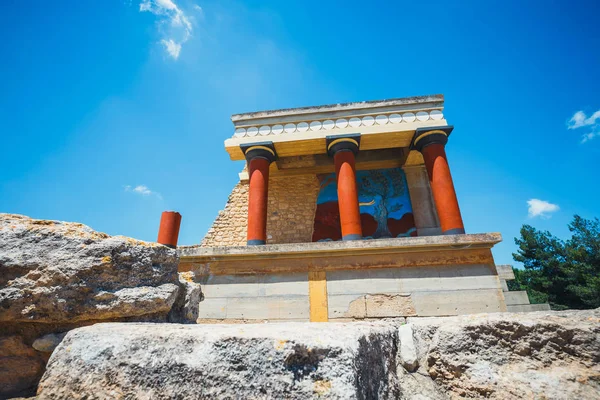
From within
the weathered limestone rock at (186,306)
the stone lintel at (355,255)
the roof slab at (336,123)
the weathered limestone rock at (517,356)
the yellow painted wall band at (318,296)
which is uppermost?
the roof slab at (336,123)

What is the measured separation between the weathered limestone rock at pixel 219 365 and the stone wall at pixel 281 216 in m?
9.24

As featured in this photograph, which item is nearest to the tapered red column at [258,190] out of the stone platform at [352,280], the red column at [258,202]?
the red column at [258,202]

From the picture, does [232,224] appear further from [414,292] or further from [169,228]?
[414,292]

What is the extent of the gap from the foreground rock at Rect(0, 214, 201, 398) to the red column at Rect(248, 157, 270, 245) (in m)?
5.91

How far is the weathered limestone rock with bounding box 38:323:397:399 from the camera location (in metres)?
0.84

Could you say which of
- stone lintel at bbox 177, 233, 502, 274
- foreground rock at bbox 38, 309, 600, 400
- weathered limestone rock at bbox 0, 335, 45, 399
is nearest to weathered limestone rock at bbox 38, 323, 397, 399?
foreground rock at bbox 38, 309, 600, 400

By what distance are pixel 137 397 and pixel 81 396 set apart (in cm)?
20

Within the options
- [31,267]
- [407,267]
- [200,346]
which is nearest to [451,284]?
[407,267]

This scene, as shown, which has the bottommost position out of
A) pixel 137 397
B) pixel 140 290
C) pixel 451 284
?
pixel 137 397

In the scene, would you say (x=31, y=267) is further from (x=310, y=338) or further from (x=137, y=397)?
(x=310, y=338)

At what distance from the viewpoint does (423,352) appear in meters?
1.25

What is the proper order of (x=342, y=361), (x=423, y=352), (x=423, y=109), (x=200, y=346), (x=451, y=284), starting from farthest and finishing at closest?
(x=423, y=109) < (x=451, y=284) < (x=423, y=352) < (x=200, y=346) < (x=342, y=361)

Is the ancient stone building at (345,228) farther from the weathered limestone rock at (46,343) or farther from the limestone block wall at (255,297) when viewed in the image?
the weathered limestone rock at (46,343)

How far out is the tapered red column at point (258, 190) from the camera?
25.1 feet
